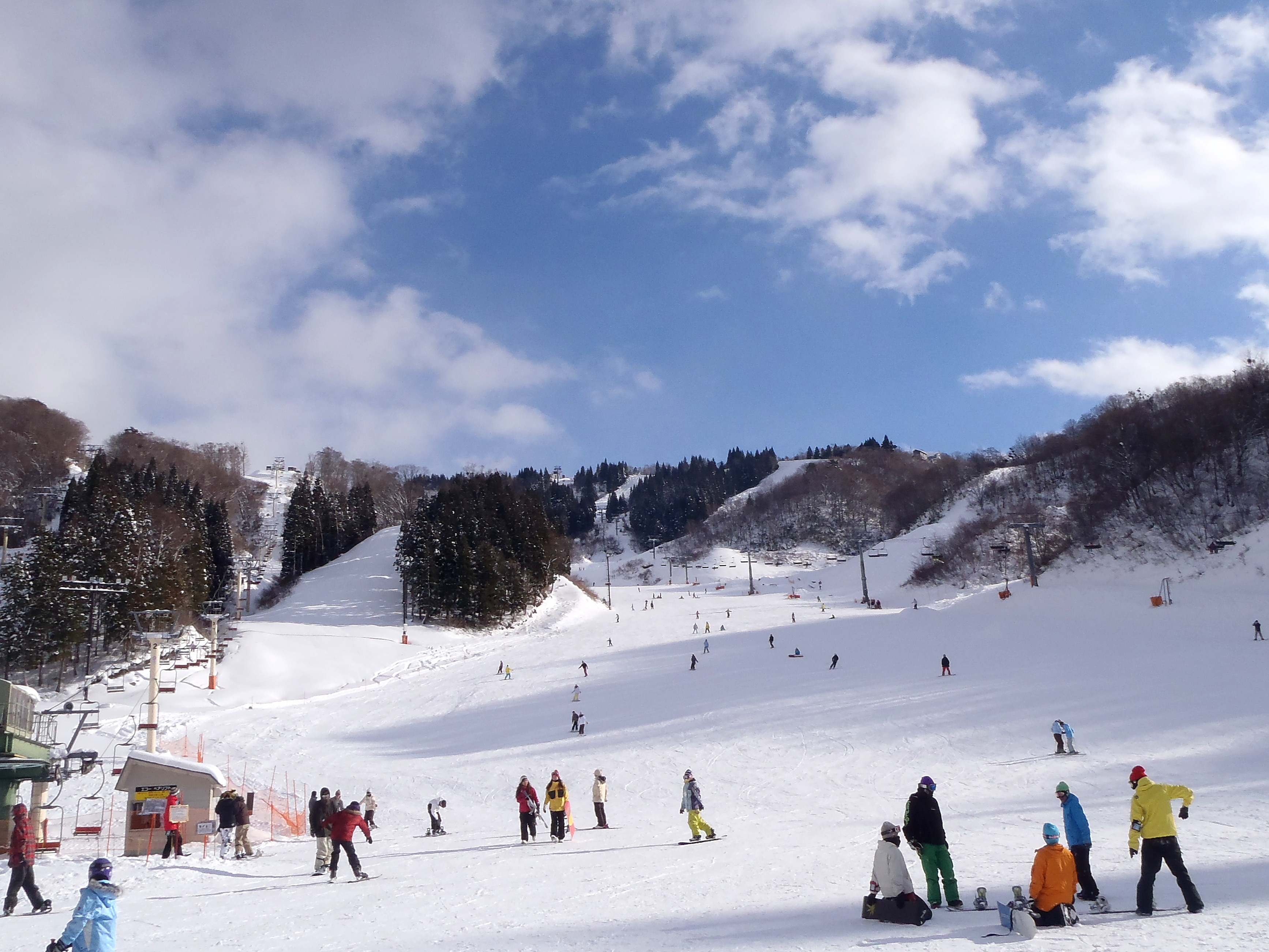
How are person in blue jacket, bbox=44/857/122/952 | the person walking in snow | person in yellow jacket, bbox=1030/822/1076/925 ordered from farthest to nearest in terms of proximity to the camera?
1. the person walking in snow
2. person in yellow jacket, bbox=1030/822/1076/925
3. person in blue jacket, bbox=44/857/122/952

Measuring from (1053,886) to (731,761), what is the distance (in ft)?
46.1

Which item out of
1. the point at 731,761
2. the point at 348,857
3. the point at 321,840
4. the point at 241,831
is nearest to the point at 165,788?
the point at 241,831

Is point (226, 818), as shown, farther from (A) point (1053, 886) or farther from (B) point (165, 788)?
(A) point (1053, 886)

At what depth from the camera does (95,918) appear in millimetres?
5672

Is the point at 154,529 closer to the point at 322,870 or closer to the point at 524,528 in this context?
the point at 524,528

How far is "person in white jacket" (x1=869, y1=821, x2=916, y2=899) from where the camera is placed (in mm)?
6969

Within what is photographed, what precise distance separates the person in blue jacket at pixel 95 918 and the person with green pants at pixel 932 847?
6395 millimetres

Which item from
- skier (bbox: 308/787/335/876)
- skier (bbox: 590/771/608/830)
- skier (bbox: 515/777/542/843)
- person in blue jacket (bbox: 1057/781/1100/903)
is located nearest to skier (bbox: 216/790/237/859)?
skier (bbox: 308/787/335/876)

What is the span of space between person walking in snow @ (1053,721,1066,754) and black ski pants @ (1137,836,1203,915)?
12.1 metres

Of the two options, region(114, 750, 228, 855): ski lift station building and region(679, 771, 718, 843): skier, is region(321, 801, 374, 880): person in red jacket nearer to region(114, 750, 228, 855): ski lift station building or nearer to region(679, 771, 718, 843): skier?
region(679, 771, 718, 843): skier

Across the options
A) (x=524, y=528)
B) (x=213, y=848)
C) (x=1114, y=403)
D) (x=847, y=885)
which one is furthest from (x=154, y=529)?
(x=1114, y=403)

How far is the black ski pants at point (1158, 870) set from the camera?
22.2 feet

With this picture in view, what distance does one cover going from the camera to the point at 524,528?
2697 inches

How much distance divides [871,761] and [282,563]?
76.1 meters
